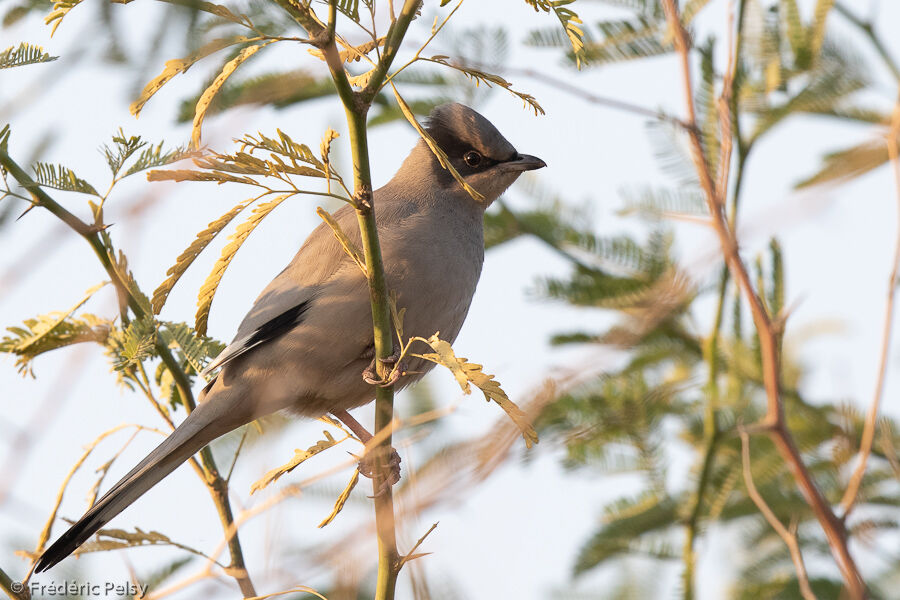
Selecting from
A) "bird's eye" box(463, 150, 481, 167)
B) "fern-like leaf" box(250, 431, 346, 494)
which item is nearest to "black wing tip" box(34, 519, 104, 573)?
"fern-like leaf" box(250, 431, 346, 494)

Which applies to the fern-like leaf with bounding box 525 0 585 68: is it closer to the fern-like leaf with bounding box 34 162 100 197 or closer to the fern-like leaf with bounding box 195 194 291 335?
the fern-like leaf with bounding box 195 194 291 335

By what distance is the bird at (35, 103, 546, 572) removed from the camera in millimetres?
4816

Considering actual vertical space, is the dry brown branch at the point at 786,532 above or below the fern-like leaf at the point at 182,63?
below

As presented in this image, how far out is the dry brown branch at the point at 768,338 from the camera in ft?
10.4

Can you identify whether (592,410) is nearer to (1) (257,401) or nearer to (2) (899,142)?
(1) (257,401)

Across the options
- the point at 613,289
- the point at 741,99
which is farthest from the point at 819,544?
the point at 741,99

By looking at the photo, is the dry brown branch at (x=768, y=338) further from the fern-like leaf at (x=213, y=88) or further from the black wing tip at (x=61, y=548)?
the black wing tip at (x=61, y=548)

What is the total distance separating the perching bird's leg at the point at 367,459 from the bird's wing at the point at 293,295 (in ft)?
2.10

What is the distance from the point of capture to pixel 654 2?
5.94 m

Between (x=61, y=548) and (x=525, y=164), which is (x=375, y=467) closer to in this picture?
(x=61, y=548)

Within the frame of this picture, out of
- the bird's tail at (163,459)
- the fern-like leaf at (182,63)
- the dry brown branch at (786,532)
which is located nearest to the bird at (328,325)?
the bird's tail at (163,459)

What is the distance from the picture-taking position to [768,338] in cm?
379

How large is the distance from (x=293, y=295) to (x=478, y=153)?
168cm

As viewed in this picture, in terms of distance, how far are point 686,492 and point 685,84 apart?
9.49 ft
